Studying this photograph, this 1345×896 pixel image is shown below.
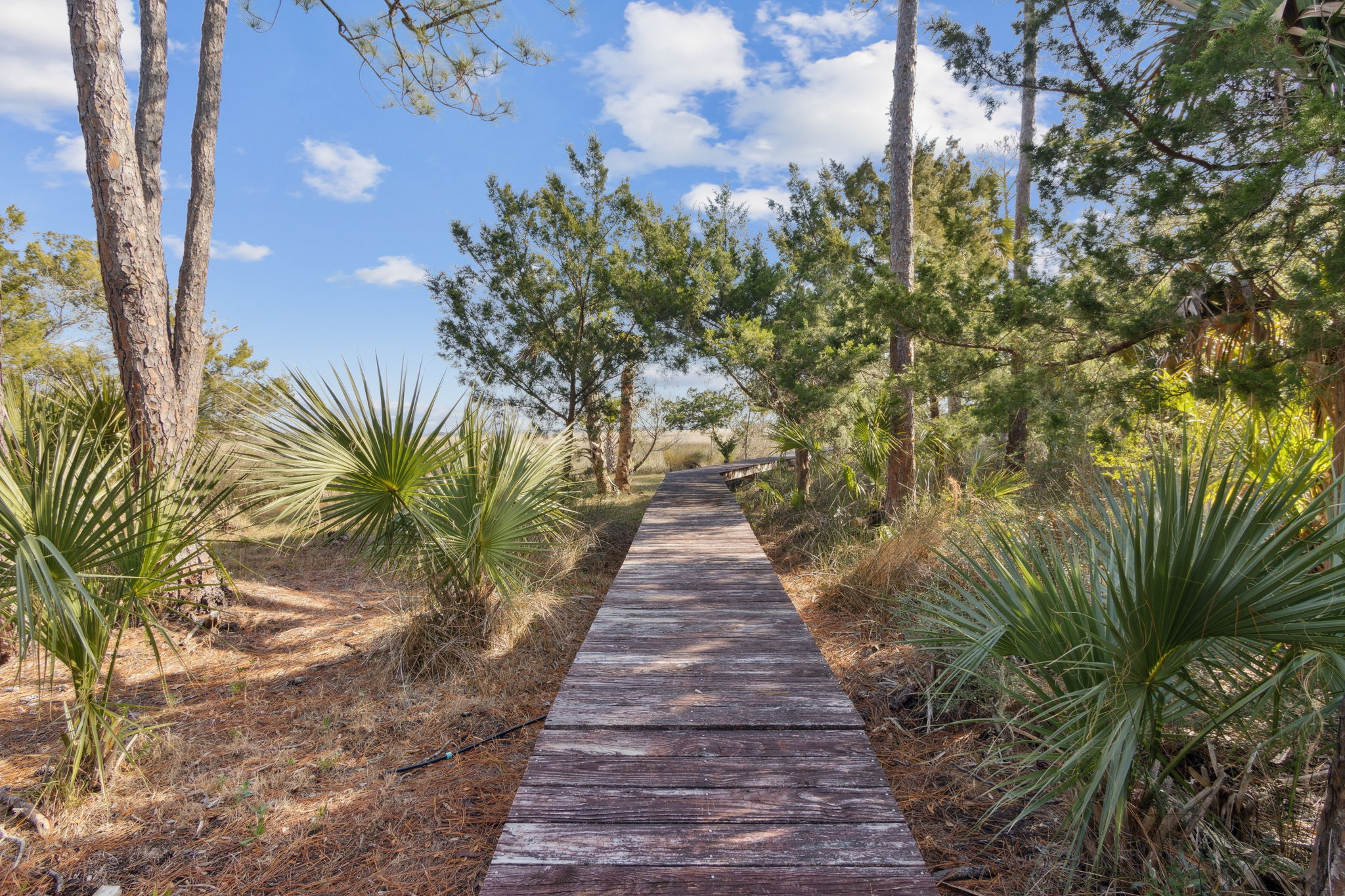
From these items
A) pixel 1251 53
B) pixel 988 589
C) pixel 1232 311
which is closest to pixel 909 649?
pixel 988 589

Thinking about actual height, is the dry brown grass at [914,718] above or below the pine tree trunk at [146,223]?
below

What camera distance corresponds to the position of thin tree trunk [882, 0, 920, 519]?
693cm

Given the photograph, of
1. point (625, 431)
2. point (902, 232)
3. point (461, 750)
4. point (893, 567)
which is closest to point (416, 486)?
point (461, 750)

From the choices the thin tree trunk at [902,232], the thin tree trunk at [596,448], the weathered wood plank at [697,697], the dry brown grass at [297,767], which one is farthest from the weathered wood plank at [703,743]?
the thin tree trunk at [596,448]

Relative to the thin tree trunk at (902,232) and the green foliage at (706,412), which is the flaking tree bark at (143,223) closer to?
the thin tree trunk at (902,232)

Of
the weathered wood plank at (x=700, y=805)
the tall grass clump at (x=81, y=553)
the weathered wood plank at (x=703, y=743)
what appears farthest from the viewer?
the tall grass clump at (x=81, y=553)

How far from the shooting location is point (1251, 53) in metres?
3.68

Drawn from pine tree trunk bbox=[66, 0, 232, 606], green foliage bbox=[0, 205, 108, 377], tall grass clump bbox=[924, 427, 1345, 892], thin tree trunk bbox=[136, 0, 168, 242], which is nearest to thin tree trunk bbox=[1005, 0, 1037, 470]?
tall grass clump bbox=[924, 427, 1345, 892]

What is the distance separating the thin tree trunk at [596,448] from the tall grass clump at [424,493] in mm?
8633

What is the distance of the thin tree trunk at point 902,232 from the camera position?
6930mm

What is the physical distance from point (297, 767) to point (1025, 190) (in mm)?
12620

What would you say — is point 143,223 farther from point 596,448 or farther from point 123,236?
point 596,448

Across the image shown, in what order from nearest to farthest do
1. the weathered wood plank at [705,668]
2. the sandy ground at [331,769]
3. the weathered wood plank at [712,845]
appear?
the weathered wood plank at [712,845] < the sandy ground at [331,769] < the weathered wood plank at [705,668]

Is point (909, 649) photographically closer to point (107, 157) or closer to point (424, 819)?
point (424, 819)
